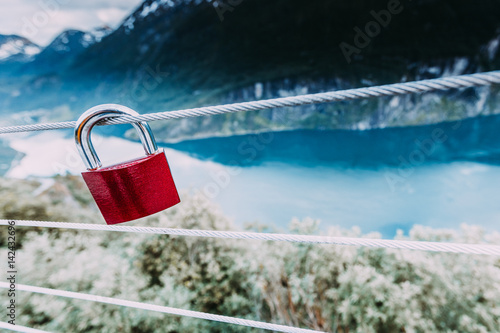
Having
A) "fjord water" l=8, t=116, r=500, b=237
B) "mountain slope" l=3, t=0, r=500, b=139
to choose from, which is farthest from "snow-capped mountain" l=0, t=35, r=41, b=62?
"fjord water" l=8, t=116, r=500, b=237

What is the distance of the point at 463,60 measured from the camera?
29.7ft

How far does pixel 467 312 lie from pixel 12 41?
10.1 m

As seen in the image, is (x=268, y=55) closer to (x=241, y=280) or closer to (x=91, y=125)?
(x=241, y=280)

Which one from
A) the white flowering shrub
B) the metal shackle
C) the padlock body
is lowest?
the white flowering shrub

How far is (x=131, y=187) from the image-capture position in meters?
0.55

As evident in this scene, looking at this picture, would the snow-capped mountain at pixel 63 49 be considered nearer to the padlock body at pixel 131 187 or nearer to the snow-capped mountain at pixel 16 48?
the snow-capped mountain at pixel 16 48

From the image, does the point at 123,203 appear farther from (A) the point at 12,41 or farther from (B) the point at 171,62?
(B) the point at 171,62

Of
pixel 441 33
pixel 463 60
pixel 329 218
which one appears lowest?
pixel 329 218

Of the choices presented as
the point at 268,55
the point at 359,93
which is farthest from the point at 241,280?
the point at 268,55

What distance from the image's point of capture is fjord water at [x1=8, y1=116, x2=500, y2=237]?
747 centimetres

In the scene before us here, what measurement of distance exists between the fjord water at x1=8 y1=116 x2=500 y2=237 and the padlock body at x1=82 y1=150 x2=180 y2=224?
19.6 feet

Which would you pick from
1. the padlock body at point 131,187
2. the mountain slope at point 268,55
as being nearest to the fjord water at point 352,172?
the mountain slope at point 268,55

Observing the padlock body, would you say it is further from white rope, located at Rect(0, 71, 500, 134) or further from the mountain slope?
the mountain slope

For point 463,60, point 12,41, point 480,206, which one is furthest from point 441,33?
point 12,41
